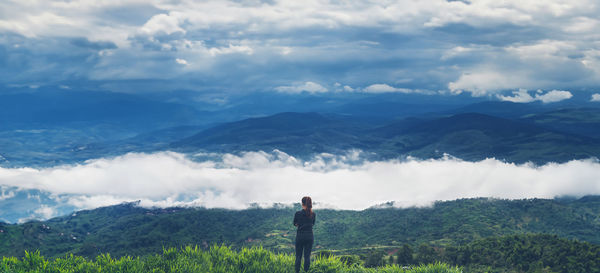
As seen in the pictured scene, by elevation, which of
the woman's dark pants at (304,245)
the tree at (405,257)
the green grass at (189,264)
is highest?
the woman's dark pants at (304,245)

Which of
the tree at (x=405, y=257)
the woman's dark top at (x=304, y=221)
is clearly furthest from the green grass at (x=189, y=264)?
the tree at (x=405, y=257)

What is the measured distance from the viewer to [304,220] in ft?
96.9

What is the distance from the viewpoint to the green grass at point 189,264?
97.2 feet

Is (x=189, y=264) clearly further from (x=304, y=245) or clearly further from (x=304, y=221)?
(x=304, y=221)

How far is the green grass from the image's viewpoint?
29625 millimetres

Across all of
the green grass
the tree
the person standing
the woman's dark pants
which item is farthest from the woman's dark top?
the tree

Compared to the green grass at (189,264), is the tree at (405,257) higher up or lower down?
lower down

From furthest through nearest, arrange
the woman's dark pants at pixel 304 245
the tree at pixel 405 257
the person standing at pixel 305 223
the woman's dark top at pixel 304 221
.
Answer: the tree at pixel 405 257, the woman's dark pants at pixel 304 245, the woman's dark top at pixel 304 221, the person standing at pixel 305 223

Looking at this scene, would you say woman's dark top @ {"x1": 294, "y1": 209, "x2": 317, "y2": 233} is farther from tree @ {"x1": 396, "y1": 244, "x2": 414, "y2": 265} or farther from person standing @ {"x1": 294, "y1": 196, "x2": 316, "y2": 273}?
tree @ {"x1": 396, "y1": 244, "x2": 414, "y2": 265}

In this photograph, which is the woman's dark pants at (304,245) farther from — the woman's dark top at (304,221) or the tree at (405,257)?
the tree at (405,257)

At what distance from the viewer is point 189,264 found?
31.1 meters

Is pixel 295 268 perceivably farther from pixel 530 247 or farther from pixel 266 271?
pixel 530 247

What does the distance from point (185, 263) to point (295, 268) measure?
825 cm

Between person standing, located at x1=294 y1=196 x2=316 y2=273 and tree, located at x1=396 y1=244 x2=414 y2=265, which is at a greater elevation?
person standing, located at x1=294 y1=196 x2=316 y2=273
